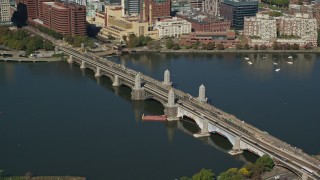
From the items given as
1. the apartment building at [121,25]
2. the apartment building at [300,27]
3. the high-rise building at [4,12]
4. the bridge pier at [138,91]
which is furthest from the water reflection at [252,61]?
the high-rise building at [4,12]

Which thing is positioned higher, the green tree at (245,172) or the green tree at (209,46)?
the green tree at (209,46)

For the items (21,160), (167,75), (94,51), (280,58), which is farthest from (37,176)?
(280,58)

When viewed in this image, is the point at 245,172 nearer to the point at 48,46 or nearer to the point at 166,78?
the point at 166,78

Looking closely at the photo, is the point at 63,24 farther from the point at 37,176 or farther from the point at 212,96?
the point at 37,176

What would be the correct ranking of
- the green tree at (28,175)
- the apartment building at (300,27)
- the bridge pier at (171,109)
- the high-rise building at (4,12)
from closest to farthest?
the green tree at (28,175), the bridge pier at (171,109), the apartment building at (300,27), the high-rise building at (4,12)

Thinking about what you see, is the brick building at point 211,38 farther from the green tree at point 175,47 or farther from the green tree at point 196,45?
the green tree at point 175,47

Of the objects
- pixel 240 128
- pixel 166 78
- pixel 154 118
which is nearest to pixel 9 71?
pixel 166 78

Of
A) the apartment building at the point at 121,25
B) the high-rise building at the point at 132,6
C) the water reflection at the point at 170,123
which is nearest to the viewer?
the water reflection at the point at 170,123
